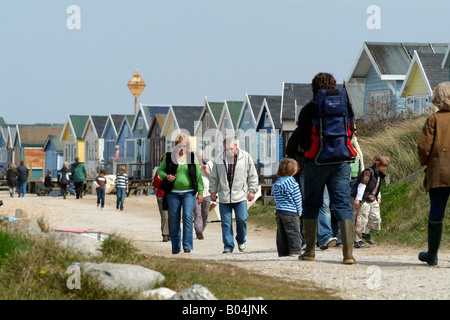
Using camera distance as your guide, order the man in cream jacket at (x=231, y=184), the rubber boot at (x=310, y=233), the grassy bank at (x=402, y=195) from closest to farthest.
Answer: the rubber boot at (x=310, y=233), the man in cream jacket at (x=231, y=184), the grassy bank at (x=402, y=195)

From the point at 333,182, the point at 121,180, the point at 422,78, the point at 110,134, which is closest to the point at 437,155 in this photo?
the point at 333,182

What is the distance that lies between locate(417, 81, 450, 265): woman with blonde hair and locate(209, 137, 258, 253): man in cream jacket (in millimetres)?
3759

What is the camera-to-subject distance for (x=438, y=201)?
9.20m

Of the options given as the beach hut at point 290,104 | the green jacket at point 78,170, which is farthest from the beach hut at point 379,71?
the green jacket at point 78,170

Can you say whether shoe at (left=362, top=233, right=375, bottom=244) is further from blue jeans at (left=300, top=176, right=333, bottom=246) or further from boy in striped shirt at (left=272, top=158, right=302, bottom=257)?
boy in striped shirt at (left=272, top=158, right=302, bottom=257)

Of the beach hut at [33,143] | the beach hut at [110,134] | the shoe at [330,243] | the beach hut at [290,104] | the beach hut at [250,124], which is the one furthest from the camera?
the beach hut at [33,143]

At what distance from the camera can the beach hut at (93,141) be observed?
235ft

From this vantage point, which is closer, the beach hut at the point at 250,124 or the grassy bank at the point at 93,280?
the grassy bank at the point at 93,280

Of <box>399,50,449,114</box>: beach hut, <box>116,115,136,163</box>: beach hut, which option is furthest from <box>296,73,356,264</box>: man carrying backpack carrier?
<box>116,115,136,163</box>: beach hut

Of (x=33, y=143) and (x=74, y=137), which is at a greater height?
(x=74, y=137)

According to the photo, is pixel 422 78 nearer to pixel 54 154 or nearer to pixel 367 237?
pixel 367 237

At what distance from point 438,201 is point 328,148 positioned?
1268mm

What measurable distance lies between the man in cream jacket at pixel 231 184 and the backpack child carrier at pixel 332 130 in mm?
3508

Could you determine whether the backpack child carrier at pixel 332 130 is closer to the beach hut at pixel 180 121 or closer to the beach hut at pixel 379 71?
the beach hut at pixel 379 71
